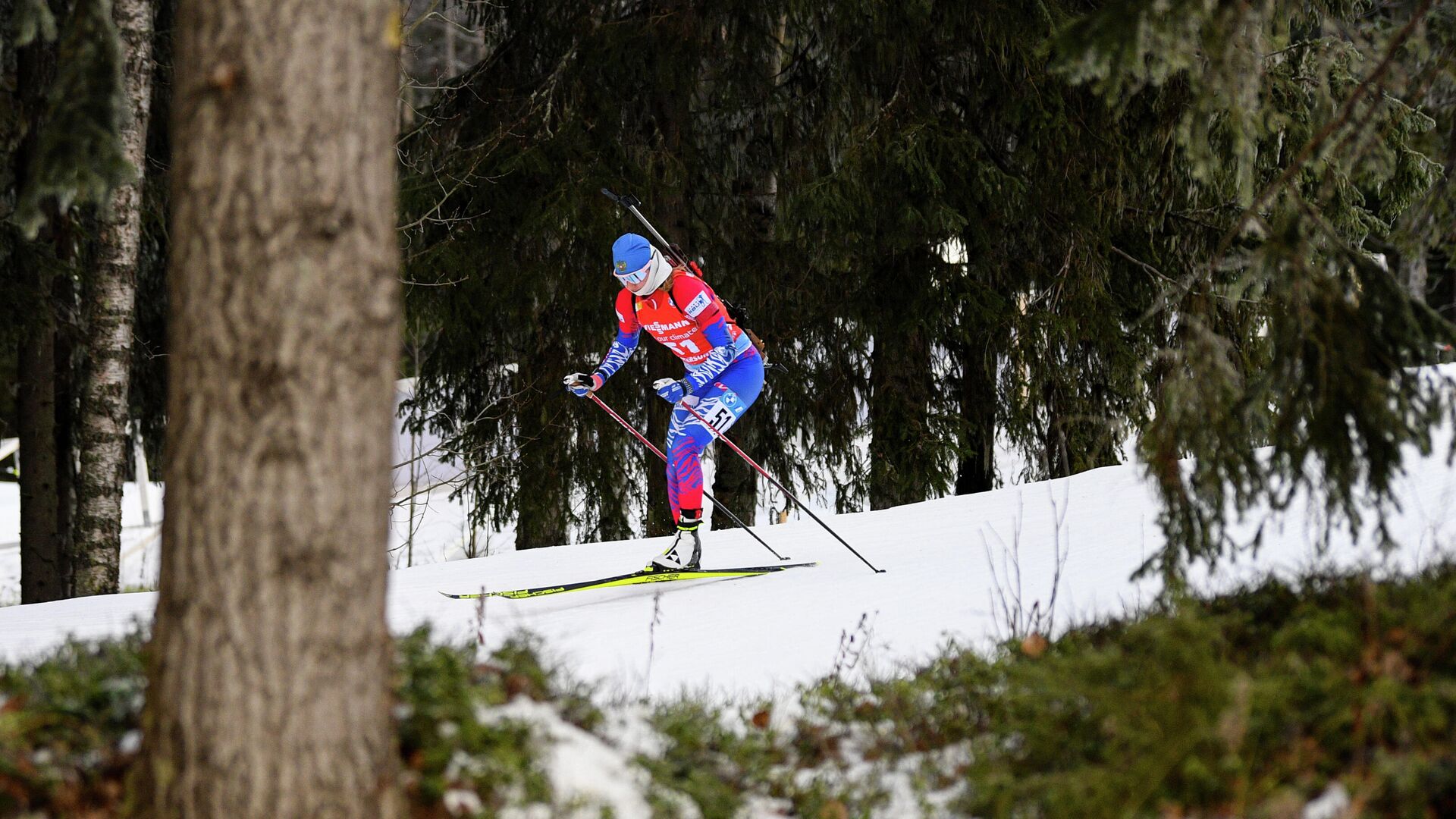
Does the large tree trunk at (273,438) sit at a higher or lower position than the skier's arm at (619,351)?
lower

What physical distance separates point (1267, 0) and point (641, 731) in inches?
133

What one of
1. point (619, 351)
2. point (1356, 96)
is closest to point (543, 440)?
point (619, 351)

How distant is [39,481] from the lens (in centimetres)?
1101

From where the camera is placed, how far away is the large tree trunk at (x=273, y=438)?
9.11 ft

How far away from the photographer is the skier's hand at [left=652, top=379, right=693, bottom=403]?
26.6ft

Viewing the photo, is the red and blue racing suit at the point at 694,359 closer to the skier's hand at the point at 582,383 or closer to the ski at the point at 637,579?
the skier's hand at the point at 582,383

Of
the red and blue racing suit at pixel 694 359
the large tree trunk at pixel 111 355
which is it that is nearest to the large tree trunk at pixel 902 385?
the red and blue racing suit at pixel 694 359

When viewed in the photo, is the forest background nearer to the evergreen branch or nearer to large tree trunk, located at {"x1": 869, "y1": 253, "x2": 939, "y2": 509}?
large tree trunk, located at {"x1": 869, "y1": 253, "x2": 939, "y2": 509}

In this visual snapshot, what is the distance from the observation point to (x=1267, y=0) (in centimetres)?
443

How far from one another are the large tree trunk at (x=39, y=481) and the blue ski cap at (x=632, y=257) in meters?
6.02

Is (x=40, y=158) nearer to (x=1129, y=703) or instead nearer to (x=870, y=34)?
(x=1129, y=703)

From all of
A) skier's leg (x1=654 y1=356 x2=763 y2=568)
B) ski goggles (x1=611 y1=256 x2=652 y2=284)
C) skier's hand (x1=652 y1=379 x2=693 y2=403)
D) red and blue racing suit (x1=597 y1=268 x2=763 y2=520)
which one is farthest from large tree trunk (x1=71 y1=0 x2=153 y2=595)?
skier's leg (x1=654 y1=356 x2=763 y2=568)

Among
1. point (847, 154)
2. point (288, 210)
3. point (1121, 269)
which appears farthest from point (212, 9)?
point (1121, 269)

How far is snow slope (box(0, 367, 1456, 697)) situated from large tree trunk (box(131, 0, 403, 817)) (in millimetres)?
1217
